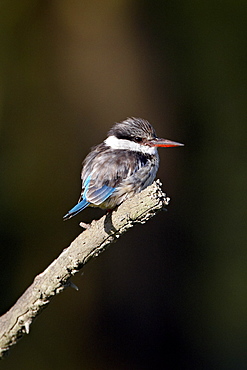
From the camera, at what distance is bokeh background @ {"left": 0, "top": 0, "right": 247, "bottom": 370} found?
4.25m

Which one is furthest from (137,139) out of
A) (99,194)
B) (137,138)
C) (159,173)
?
(159,173)

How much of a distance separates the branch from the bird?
0.39 meters

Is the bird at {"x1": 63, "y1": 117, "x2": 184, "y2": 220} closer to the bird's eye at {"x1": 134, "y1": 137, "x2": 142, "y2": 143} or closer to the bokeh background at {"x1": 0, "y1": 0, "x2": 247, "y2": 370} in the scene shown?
the bird's eye at {"x1": 134, "y1": 137, "x2": 142, "y2": 143}

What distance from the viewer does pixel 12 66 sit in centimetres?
421

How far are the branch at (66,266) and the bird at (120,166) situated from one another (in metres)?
0.39

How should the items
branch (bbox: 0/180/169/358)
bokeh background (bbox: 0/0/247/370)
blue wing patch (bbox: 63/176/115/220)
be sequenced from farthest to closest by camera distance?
bokeh background (bbox: 0/0/247/370) < blue wing patch (bbox: 63/176/115/220) < branch (bbox: 0/180/169/358)

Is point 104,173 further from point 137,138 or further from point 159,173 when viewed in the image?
point 159,173

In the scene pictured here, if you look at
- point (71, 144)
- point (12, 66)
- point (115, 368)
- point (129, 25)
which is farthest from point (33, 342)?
point (129, 25)

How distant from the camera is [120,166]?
8.63 feet

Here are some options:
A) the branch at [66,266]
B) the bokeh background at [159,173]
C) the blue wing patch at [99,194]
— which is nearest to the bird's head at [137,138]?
the blue wing patch at [99,194]

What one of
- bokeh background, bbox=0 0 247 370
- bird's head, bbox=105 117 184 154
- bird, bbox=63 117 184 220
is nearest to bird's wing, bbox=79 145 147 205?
bird, bbox=63 117 184 220

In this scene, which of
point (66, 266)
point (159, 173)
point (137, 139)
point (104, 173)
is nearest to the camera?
point (66, 266)

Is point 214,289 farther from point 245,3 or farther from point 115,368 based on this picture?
point 245,3

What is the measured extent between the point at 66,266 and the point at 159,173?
2572 mm
